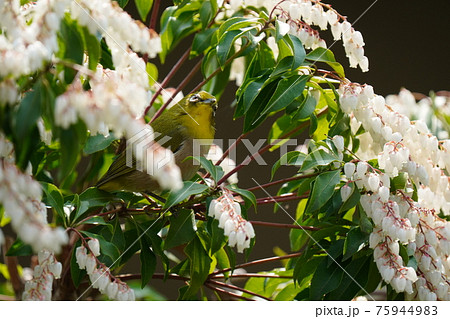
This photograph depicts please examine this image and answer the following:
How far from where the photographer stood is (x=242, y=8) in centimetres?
146

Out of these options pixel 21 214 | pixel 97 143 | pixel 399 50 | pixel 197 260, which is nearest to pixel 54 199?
pixel 97 143

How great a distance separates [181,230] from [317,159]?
0.28 m

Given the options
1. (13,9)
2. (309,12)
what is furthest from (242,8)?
(13,9)

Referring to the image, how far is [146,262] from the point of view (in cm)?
119

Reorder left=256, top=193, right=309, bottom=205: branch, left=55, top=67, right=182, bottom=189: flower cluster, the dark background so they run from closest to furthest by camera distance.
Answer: left=55, top=67, right=182, bottom=189: flower cluster
left=256, top=193, right=309, bottom=205: branch
the dark background

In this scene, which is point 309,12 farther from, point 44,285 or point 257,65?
point 44,285

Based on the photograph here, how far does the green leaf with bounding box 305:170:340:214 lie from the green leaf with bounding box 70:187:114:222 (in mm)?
407

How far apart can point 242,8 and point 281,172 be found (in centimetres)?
140

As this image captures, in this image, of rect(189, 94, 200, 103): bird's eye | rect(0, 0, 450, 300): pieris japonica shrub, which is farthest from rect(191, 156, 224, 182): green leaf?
rect(189, 94, 200, 103): bird's eye

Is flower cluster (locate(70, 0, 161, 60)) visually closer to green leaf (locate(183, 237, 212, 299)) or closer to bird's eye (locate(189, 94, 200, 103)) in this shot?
green leaf (locate(183, 237, 212, 299))

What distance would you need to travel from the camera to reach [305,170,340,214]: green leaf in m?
1.09

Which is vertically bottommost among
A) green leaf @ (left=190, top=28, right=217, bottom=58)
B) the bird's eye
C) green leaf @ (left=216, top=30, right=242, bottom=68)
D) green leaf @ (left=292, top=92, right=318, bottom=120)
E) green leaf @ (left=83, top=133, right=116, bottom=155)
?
the bird's eye

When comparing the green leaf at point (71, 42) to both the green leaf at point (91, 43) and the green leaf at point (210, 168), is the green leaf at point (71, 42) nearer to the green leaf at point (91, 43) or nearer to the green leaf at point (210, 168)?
the green leaf at point (91, 43)

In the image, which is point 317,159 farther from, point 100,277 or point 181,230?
point 100,277
